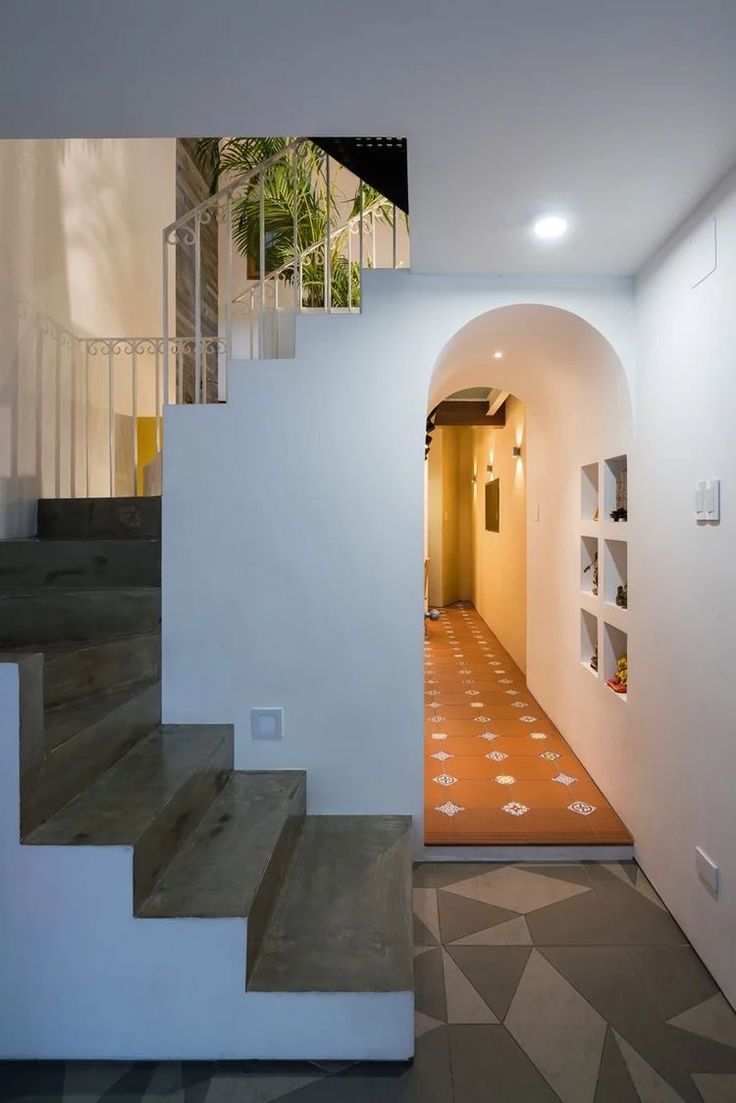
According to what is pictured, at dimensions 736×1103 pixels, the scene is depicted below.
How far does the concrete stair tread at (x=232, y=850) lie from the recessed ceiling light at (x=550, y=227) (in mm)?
2315

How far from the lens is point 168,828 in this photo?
2.05 meters

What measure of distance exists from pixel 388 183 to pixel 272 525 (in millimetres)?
1431

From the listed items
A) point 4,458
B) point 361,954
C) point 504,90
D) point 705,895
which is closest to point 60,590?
point 4,458

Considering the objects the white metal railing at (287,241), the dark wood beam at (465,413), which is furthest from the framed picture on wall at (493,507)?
the white metal railing at (287,241)

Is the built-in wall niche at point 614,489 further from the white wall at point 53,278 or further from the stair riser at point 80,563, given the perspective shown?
the white wall at point 53,278

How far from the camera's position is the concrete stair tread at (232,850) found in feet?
6.00

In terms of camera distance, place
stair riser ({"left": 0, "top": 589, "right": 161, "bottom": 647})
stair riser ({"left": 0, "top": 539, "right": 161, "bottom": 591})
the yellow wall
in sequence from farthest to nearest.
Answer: the yellow wall, stair riser ({"left": 0, "top": 539, "right": 161, "bottom": 591}), stair riser ({"left": 0, "top": 589, "right": 161, "bottom": 647})

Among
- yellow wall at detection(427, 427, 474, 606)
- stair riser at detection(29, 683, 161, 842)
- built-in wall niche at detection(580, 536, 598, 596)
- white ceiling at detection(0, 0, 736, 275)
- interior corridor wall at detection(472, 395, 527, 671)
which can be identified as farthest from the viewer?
yellow wall at detection(427, 427, 474, 606)

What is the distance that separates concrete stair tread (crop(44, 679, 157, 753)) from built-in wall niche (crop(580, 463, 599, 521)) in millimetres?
2462

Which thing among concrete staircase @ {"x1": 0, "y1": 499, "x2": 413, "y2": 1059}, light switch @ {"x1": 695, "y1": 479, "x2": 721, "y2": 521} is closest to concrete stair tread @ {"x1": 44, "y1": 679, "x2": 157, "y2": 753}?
concrete staircase @ {"x1": 0, "y1": 499, "x2": 413, "y2": 1059}

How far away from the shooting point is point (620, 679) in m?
3.25

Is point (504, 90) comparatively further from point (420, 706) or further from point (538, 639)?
point (538, 639)

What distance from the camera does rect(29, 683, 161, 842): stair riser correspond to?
192 cm

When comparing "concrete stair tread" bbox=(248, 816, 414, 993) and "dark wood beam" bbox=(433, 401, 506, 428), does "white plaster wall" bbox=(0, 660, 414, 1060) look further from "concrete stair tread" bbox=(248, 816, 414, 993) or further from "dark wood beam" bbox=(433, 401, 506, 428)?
"dark wood beam" bbox=(433, 401, 506, 428)
